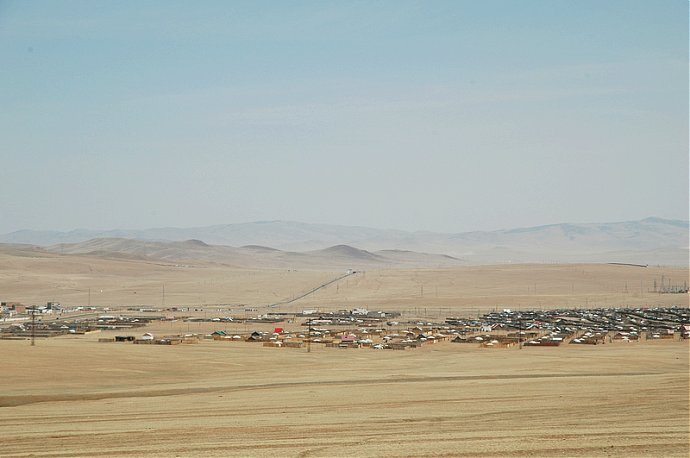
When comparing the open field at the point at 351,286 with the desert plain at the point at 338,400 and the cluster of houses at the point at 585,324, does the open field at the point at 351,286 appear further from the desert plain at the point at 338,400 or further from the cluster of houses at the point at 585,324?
the desert plain at the point at 338,400

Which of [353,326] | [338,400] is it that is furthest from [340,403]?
[353,326]

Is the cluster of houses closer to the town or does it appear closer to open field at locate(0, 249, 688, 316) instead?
the town

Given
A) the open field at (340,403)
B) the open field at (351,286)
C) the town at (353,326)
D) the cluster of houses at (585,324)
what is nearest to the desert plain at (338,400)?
the open field at (340,403)

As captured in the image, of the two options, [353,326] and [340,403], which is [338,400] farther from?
[353,326]

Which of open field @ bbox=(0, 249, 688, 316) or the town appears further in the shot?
open field @ bbox=(0, 249, 688, 316)

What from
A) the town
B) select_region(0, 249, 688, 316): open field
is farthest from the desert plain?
select_region(0, 249, 688, 316): open field
